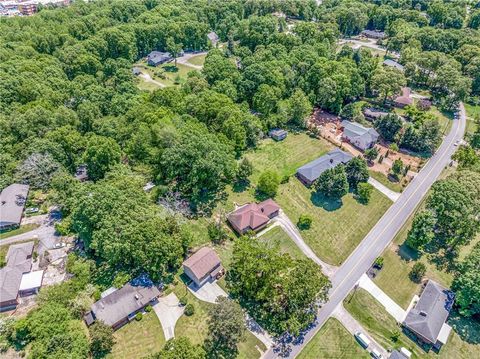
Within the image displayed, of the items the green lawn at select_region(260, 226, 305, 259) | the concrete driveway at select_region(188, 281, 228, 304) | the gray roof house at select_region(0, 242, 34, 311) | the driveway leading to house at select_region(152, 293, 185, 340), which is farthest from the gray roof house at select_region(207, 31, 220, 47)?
the driveway leading to house at select_region(152, 293, 185, 340)

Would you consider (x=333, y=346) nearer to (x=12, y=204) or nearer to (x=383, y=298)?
(x=383, y=298)

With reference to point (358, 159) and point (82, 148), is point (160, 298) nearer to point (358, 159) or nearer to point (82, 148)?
point (82, 148)

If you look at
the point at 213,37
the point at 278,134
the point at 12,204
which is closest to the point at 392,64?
the point at 278,134

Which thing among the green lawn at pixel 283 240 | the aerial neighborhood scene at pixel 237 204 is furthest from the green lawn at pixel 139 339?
the green lawn at pixel 283 240

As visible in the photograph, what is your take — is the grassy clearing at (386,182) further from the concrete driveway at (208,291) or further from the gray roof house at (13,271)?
the gray roof house at (13,271)

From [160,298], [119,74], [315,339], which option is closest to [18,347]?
[160,298]

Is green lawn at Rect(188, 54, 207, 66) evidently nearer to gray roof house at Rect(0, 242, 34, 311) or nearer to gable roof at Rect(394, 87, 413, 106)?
gable roof at Rect(394, 87, 413, 106)
